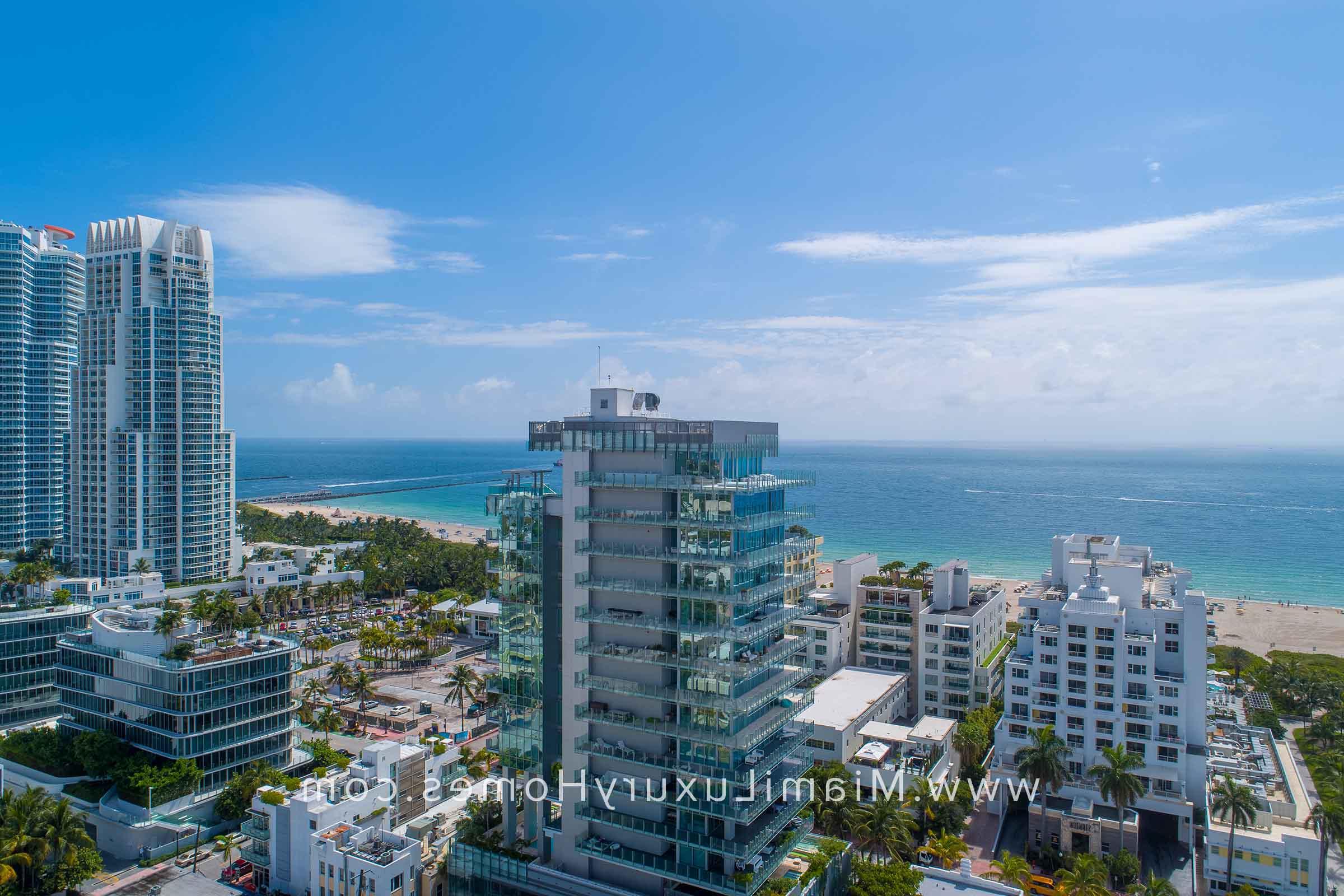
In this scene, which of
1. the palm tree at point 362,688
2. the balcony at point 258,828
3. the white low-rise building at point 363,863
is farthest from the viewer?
the palm tree at point 362,688

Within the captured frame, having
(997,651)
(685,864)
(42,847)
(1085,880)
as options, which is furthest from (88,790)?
(997,651)

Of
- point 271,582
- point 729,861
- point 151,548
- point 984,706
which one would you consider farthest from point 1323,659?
point 151,548

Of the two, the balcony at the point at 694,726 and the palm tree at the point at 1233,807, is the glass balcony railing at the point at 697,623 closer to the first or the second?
the balcony at the point at 694,726

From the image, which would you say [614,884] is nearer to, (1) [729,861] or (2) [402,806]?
(1) [729,861]

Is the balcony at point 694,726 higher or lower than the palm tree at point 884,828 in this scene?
higher

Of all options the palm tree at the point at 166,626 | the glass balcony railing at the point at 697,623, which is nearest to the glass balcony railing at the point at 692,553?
the glass balcony railing at the point at 697,623

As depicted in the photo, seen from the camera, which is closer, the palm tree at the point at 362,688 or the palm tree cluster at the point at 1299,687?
the palm tree cluster at the point at 1299,687

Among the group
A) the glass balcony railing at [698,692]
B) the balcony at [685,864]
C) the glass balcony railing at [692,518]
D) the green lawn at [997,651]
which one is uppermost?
the glass balcony railing at [692,518]
